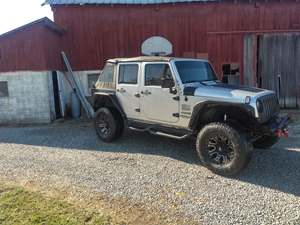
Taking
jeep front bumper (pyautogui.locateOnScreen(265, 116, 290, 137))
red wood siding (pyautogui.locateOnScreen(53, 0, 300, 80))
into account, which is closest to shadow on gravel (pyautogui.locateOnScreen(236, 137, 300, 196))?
jeep front bumper (pyautogui.locateOnScreen(265, 116, 290, 137))

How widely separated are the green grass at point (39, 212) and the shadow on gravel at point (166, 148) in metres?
2.58

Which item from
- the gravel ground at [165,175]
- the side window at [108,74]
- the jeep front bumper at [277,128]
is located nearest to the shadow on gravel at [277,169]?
the gravel ground at [165,175]

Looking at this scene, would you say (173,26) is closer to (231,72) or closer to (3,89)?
(231,72)

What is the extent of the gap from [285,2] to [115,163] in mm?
8655

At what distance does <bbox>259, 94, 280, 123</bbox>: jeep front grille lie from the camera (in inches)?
214

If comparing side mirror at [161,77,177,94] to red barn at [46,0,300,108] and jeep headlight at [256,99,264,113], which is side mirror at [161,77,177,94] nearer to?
jeep headlight at [256,99,264,113]

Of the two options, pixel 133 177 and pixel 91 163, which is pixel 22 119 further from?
pixel 133 177

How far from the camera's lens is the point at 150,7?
11.4m

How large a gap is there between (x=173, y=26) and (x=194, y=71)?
533 cm

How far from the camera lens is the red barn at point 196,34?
11.1 m

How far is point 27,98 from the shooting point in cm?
1057

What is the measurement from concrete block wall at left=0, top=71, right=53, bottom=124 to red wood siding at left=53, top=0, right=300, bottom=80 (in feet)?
6.24

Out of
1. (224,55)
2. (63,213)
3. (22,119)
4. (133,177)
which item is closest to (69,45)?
(22,119)

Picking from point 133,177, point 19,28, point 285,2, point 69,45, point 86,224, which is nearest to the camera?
point 86,224
